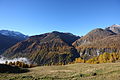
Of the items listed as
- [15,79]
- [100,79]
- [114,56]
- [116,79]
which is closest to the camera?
[116,79]

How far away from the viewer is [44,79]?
27.1 metres

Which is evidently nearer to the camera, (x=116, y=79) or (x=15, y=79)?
(x=116, y=79)

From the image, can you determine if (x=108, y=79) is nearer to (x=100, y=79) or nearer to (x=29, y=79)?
(x=100, y=79)

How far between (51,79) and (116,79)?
41.0 feet

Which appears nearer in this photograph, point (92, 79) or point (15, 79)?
point (92, 79)

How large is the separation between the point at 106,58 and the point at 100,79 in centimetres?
12993

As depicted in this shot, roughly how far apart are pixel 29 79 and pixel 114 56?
133 metres

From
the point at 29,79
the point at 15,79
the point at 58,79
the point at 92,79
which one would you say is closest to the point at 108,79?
the point at 92,79

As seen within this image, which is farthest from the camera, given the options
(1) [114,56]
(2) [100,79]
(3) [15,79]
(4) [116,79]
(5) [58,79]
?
(1) [114,56]

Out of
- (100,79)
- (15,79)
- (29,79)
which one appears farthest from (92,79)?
(15,79)

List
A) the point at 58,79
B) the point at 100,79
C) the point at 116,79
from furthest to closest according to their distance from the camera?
the point at 58,79, the point at 100,79, the point at 116,79

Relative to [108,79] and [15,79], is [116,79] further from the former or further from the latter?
[15,79]

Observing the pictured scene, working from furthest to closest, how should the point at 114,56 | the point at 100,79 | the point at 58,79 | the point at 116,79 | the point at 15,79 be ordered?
the point at 114,56 → the point at 15,79 → the point at 58,79 → the point at 100,79 → the point at 116,79

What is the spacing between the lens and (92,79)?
22859 millimetres
